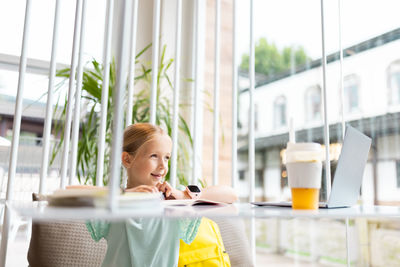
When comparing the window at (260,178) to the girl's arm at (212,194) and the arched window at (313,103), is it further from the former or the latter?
the girl's arm at (212,194)

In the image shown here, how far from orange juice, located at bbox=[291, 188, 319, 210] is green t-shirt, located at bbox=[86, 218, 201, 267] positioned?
41cm

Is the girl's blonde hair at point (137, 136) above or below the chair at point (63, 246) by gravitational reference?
above

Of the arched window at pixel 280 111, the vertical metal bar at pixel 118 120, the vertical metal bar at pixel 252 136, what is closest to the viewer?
the vertical metal bar at pixel 118 120

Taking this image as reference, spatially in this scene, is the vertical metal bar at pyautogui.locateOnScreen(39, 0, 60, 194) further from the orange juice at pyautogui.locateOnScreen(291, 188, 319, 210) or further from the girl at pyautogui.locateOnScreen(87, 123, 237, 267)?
the orange juice at pyautogui.locateOnScreen(291, 188, 319, 210)

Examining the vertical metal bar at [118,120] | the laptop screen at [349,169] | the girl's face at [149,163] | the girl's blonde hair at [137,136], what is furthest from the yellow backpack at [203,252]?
the vertical metal bar at [118,120]

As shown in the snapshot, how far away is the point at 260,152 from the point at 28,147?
2.49 meters

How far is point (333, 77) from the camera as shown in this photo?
126 inches

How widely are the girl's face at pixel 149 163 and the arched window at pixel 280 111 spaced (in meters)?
2.85

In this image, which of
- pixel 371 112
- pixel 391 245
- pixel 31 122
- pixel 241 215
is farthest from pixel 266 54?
pixel 241 215

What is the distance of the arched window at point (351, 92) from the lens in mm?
3019

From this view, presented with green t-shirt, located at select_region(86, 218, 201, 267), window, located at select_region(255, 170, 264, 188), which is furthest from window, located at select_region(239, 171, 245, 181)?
green t-shirt, located at select_region(86, 218, 201, 267)

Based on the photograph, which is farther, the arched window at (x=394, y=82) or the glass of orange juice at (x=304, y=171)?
the arched window at (x=394, y=82)

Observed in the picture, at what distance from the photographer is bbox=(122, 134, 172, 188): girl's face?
1.29m

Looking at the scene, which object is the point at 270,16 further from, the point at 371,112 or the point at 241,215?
the point at 241,215
